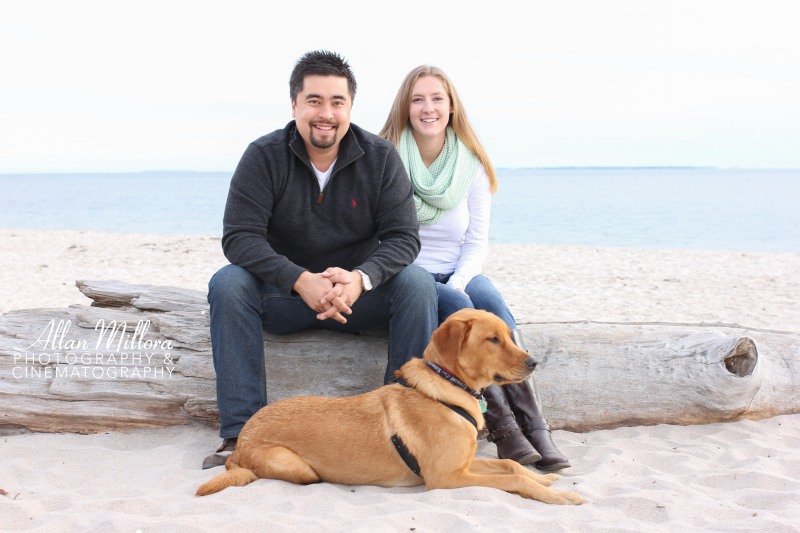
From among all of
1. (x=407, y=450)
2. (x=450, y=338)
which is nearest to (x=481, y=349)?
(x=450, y=338)

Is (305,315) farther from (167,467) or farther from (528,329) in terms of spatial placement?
(528,329)

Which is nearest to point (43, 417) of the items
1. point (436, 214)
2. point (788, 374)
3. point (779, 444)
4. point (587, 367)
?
point (436, 214)

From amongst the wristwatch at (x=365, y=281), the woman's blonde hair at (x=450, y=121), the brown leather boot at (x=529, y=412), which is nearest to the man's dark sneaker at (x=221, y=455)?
the wristwatch at (x=365, y=281)

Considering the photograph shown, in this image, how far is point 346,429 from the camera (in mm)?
3898

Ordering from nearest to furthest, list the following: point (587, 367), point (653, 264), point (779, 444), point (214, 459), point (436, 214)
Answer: point (214, 459) → point (779, 444) → point (587, 367) → point (436, 214) → point (653, 264)

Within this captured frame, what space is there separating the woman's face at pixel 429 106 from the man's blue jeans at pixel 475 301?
1.31 metres

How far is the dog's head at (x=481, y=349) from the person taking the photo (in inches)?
153

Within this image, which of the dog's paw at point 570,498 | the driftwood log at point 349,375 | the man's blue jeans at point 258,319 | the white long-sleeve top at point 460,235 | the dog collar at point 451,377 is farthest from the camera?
the white long-sleeve top at point 460,235

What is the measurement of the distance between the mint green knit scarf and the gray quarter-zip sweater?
0.51m

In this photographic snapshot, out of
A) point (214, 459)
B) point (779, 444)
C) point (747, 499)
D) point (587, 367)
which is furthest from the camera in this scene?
point (587, 367)

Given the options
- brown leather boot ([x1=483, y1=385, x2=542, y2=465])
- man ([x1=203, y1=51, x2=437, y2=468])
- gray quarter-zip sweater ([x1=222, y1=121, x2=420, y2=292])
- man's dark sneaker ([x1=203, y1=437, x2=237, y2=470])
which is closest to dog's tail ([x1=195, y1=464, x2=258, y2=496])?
man's dark sneaker ([x1=203, y1=437, x2=237, y2=470])

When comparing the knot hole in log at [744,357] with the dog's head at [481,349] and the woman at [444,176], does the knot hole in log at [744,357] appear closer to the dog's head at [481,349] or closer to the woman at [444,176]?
the woman at [444,176]

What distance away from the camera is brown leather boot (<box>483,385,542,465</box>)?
4273 mm

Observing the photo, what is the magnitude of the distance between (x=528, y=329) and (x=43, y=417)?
364cm
